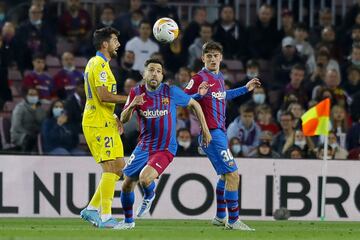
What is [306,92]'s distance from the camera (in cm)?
2339

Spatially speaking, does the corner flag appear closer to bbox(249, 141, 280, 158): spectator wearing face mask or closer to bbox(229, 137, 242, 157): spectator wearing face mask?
bbox(249, 141, 280, 158): spectator wearing face mask

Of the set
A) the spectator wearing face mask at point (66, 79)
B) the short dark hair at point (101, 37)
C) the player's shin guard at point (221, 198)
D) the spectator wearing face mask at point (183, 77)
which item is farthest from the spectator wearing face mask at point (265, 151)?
the short dark hair at point (101, 37)

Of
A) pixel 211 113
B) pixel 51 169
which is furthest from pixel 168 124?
pixel 51 169

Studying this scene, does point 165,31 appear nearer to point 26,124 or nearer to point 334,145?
point 334,145

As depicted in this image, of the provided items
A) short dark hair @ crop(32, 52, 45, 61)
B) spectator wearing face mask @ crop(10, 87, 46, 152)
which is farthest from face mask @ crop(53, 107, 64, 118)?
short dark hair @ crop(32, 52, 45, 61)

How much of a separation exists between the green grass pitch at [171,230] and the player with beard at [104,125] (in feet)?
1.59

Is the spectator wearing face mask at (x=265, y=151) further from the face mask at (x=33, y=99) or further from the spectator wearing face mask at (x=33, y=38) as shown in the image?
the spectator wearing face mask at (x=33, y=38)

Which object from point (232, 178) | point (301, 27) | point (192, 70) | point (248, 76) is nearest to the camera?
point (232, 178)

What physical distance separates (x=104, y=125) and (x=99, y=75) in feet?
1.99

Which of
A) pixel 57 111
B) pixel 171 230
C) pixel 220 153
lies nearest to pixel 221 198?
pixel 220 153

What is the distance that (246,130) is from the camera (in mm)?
21641

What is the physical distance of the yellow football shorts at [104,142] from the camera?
51.2ft

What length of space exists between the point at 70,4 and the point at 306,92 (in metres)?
4.62

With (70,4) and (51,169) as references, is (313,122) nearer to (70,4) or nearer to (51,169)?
(51,169)
